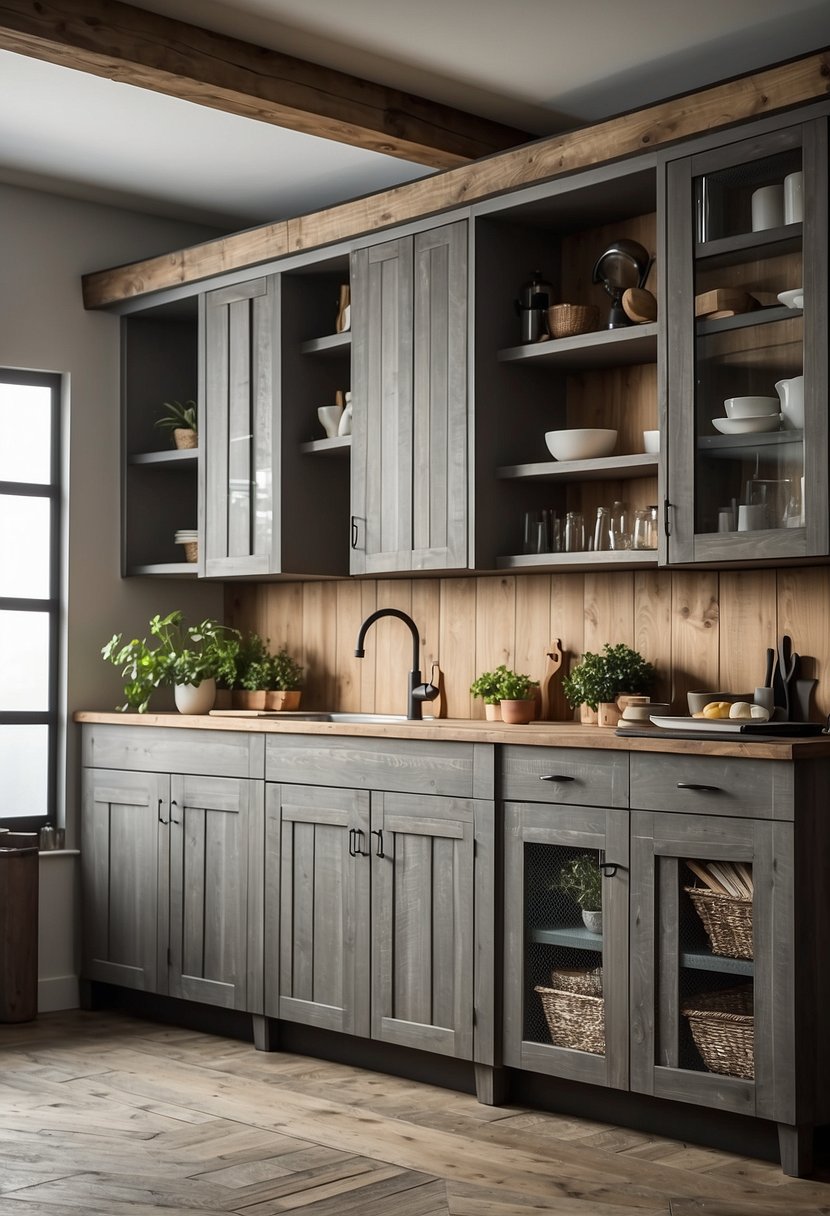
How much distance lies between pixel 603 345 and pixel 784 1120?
6.62 ft

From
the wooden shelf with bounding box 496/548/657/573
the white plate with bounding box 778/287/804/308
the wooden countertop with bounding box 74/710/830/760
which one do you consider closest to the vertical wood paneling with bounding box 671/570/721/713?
the wooden shelf with bounding box 496/548/657/573

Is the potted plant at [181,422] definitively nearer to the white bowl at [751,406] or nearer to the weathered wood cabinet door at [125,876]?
the weathered wood cabinet door at [125,876]

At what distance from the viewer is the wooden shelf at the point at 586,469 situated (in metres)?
3.89

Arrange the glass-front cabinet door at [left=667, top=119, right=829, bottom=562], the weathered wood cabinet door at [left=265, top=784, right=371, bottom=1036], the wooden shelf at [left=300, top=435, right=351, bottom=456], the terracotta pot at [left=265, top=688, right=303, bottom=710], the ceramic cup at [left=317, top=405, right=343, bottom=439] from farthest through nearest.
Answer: the terracotta pot at [left=265, top=688, right=303, bottom=710], the ceramic cup at [left=317, top=405, right=343, bottom=439], the wooden shelf at [left=300, top=435, right=351, bottom=456], the weathered wood cabinet door at [left=265, top=784, right=371, bottom=1036], the glass-front cabinet door at [left=667, top=119, right=829, bottom=562]

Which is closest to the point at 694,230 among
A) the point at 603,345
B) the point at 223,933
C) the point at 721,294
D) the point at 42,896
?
the point at 721,294

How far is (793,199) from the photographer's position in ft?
11.2

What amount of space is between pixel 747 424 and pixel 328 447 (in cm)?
162

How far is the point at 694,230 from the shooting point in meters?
3.62

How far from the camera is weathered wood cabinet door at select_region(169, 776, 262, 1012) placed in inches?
176

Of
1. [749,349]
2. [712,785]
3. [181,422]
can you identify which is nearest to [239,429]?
[181,422]

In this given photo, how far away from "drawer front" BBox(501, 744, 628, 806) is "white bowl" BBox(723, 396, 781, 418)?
87 centimetres

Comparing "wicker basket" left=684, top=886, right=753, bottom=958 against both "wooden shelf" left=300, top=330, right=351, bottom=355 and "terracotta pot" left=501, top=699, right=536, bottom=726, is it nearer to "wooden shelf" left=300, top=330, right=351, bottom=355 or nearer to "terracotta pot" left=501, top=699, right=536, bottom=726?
"terracotta pot" left=501, top=699, right=536, bottom=726

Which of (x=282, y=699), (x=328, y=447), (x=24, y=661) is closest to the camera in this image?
(x=328, y=447)

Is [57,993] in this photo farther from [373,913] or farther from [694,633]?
[694,633]
